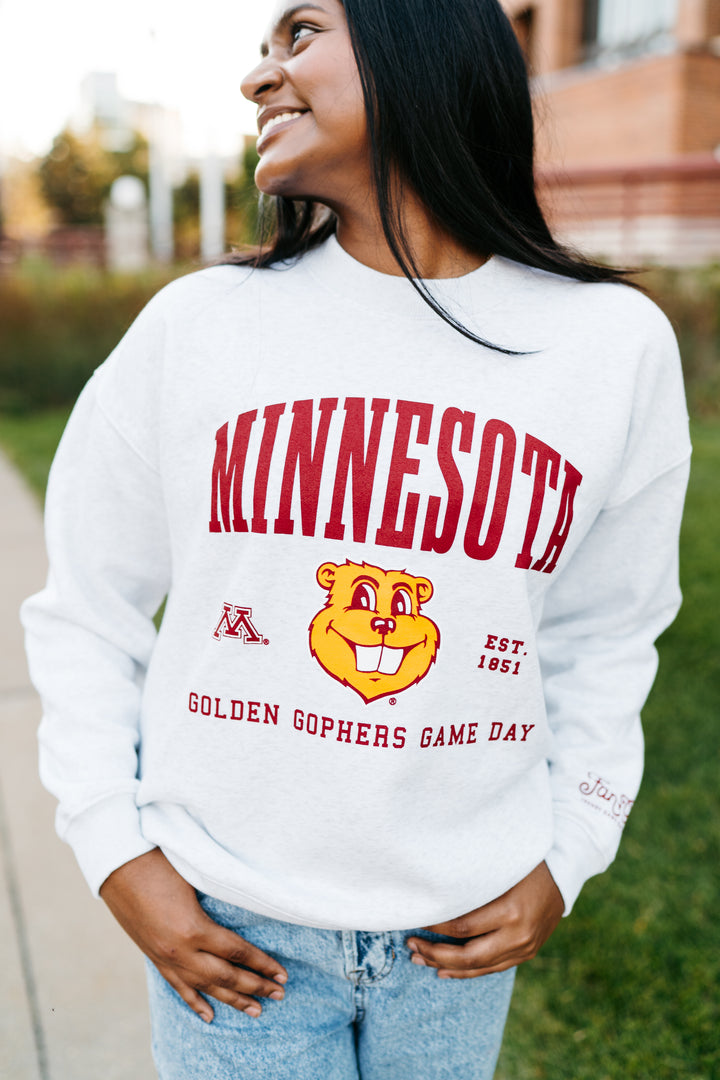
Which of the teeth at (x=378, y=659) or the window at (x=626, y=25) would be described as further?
the window at (x=626, y=25)

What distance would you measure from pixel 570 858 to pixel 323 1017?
0.38 metres

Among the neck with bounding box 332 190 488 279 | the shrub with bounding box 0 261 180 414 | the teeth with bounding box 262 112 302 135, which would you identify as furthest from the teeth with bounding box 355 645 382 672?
the shrub with bounding box 0 261 180 414

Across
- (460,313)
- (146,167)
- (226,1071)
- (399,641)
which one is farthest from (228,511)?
(146,167)

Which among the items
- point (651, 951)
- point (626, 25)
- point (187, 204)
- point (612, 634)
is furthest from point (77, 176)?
point (612, 634)

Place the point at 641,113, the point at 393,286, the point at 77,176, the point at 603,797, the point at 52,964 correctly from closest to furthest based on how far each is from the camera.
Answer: the point at 393,286, the point at 603,797, the point at 52,964, the point at 641,113, the point at 77,176

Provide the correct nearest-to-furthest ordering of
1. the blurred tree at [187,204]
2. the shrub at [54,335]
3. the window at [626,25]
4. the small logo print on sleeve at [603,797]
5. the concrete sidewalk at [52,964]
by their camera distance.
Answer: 1. the small logo print on sleeve at [603,797]
2. the concrete sidewalk at [52,964]
3. the shrub at [54,335]
4. the window at [626,25]
5. the blurred tree at [187,204]

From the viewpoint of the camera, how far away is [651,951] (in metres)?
2.52

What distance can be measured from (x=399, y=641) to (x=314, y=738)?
150 millimetres

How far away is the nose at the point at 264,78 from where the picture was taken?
1177 mm

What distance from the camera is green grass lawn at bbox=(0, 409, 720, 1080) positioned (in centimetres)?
221

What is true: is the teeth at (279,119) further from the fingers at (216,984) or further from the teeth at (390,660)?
the fingers at (216,984)

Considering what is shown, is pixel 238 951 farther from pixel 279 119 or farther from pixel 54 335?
pixel 54 335

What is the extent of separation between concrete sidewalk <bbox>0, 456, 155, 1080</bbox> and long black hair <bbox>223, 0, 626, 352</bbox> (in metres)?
1.84

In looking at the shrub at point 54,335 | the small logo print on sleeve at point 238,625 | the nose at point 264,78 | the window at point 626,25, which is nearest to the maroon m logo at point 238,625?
the small logo print on sleeve at point 238,625
